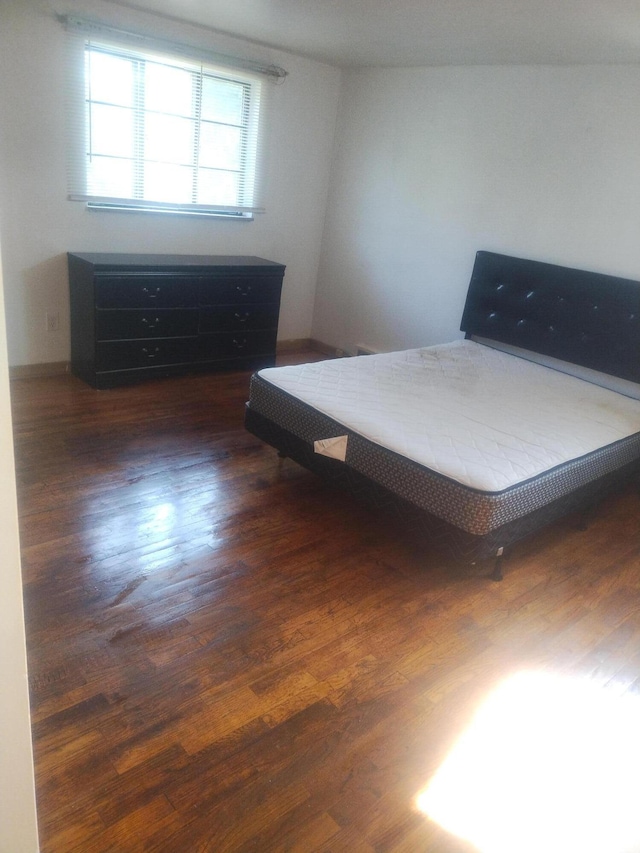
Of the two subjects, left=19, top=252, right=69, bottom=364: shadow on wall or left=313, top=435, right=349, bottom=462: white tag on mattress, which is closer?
left=313, top=435, right=349, bottom=462: white tag on mattress

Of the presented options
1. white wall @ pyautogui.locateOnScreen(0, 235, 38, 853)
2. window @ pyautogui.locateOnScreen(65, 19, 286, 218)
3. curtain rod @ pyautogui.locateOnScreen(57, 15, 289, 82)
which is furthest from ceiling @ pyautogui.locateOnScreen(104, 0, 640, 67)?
white wall @ pyautogui.locateOnScreen(0, 235, 38, 853)

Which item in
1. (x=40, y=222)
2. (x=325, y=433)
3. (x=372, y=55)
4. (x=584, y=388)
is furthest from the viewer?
(x=372, y=55)

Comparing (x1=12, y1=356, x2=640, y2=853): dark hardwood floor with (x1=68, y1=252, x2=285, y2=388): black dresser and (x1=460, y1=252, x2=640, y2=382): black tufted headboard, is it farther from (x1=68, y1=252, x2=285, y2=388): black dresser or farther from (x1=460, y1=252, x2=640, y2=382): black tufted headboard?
(x1=460, y1=252, x2=640, y2=382): black tufted headboard

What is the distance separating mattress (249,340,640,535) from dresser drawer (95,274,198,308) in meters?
1.29

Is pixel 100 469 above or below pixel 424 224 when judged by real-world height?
below

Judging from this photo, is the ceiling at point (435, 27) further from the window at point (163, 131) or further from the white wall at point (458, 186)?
the window at point (163, 131)

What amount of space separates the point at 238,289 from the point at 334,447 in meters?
2.07

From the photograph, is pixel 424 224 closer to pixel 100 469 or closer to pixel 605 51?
pixel 605 51

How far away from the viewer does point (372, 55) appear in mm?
3947

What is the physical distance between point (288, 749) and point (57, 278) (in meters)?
3.24

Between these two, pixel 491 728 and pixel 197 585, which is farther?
pixel 197 585

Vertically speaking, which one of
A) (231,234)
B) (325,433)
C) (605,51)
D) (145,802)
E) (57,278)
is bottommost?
(145,802)

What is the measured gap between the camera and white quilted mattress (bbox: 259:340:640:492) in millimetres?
2377

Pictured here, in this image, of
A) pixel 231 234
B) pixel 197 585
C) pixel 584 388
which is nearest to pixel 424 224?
pixel 231 234
